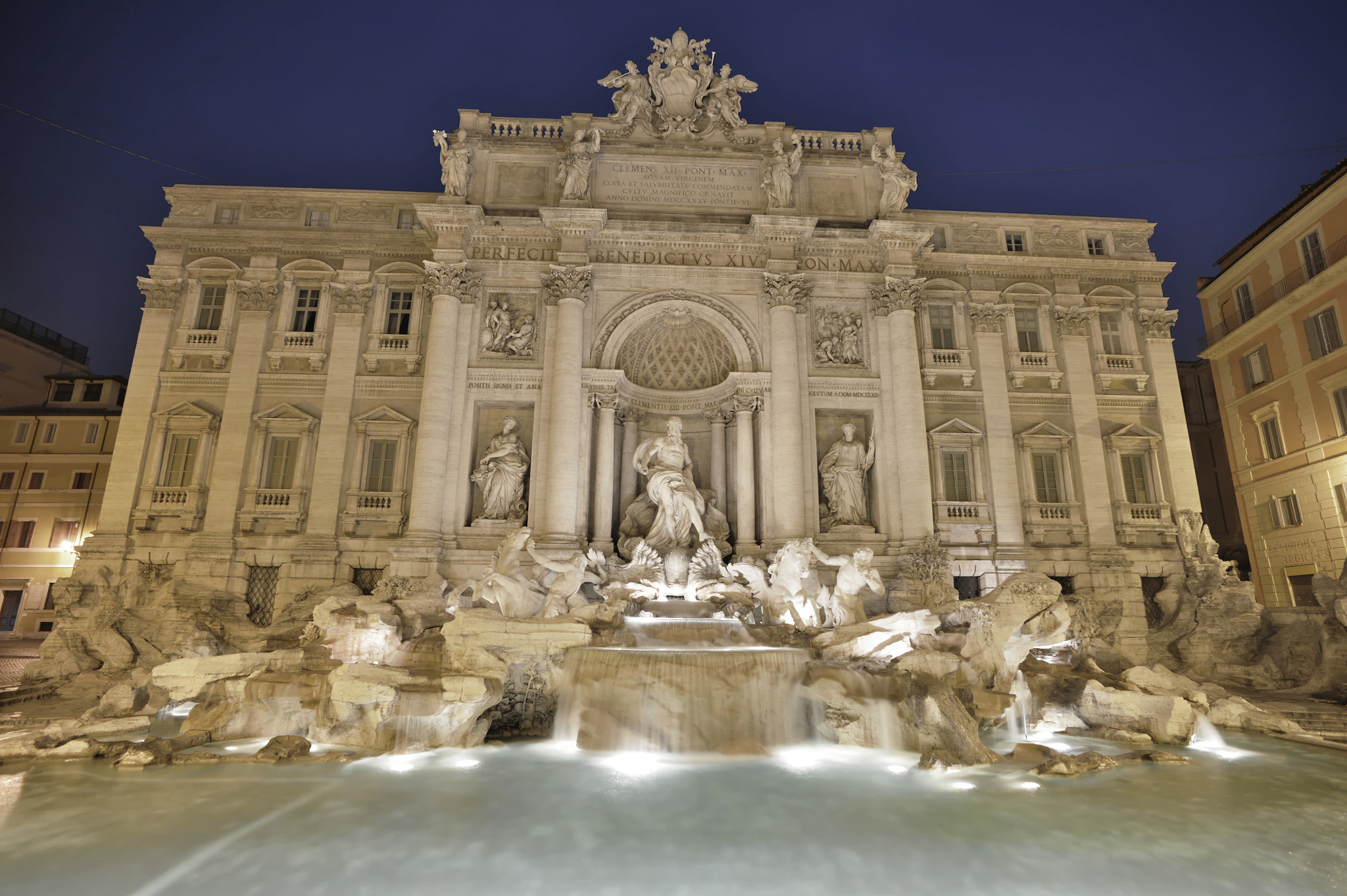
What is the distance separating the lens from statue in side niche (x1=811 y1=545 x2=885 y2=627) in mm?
14133

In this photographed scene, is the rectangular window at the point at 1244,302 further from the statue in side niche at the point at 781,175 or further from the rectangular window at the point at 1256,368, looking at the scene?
the statue in side niche at the point at 781,175

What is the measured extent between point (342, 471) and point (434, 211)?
26.0ft

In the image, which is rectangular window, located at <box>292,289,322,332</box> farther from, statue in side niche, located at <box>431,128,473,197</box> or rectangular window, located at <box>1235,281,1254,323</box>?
rectangular window, located at <box>1235,281,1254,323</box>

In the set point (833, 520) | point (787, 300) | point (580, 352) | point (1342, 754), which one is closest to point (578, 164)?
point (580, 352)

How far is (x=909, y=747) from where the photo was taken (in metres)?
10.4

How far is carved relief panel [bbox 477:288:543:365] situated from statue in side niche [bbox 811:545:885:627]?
35.4 ft

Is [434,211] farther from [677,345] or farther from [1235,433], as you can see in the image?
[1235,433]

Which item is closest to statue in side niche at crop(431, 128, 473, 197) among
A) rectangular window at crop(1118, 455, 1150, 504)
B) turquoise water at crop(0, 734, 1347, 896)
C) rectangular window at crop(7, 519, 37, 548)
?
turquoise water at crop(0, 734, 1347, 896)

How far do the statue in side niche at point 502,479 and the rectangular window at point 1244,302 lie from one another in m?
26.6

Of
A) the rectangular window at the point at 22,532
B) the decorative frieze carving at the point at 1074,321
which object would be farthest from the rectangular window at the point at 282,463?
the decorative frieze carving at the point at 1074,321

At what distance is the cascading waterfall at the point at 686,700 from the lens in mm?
10367

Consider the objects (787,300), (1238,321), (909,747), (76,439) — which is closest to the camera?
(909,747)

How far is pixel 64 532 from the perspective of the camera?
2781 centimetres

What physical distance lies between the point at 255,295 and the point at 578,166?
10535 millimetres
